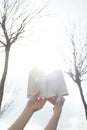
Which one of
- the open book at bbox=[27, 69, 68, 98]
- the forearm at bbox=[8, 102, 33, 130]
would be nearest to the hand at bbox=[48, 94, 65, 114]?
the open book at bbox=[27, 69, 68, 98]

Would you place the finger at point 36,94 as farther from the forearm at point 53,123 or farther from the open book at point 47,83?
the forearm at point 53,123

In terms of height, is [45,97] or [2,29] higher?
[45,97]

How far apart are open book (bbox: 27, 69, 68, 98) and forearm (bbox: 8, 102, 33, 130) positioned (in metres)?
0.13

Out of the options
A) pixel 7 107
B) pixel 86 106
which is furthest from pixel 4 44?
pixel 7 107

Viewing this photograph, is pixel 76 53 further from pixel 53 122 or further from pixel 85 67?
pixel 53 122

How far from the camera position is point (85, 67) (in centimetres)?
1692

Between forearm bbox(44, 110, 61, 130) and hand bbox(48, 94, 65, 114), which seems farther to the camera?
hand bbox(48, 94, 65, 114)

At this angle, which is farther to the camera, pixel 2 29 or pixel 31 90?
pixel 2 29

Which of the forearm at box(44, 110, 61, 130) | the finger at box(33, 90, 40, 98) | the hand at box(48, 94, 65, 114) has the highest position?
the finger at box(33, 90, 40, 98)

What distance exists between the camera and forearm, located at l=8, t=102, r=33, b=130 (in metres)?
1.99

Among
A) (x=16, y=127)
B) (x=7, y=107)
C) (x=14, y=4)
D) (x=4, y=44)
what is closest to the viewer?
(x=16, y=127)

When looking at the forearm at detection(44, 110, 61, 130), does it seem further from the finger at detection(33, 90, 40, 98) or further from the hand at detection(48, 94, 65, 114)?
the finger at detection(33, 90, 40, 98)

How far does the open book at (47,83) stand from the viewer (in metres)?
2.11

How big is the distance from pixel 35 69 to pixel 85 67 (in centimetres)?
1496
